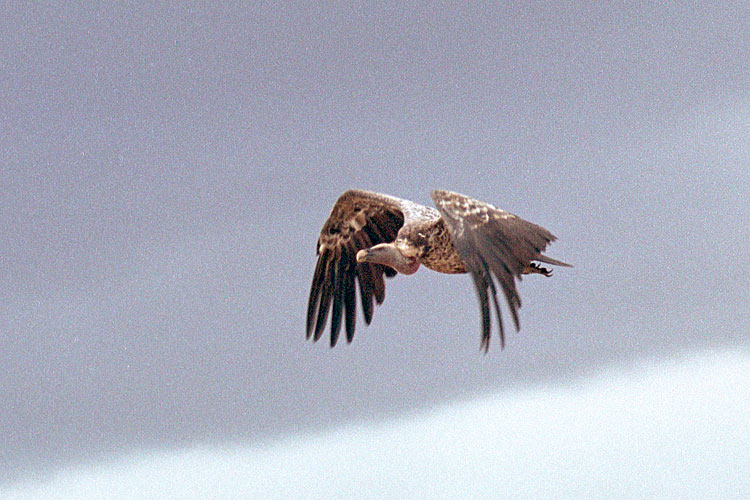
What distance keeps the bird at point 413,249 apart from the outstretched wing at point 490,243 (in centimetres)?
2

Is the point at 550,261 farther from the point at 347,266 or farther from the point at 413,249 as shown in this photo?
the point at 347,266

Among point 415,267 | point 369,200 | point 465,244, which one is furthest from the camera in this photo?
point 369,200

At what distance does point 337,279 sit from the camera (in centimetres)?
2080

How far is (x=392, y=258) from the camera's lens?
17.8m

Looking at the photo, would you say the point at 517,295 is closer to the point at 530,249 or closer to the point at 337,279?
the point at 530,249

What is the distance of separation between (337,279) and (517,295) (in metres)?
6.89

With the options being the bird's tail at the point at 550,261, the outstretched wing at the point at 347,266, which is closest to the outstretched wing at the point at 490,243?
the bird's tail at the point at 550,261

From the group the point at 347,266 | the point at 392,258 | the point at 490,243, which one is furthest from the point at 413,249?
the point at 347,266

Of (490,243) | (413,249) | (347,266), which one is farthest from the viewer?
(347,266)

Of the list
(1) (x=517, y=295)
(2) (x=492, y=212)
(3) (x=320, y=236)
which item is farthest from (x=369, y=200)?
(1) (x=517, y=295)

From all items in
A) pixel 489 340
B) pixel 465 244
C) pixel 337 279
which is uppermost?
pixel 337 279

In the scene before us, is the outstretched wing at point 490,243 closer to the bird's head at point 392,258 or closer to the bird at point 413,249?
A: the bird at point 413,249

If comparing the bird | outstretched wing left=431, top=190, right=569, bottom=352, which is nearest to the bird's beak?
the bird

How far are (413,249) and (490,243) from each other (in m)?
2.23
